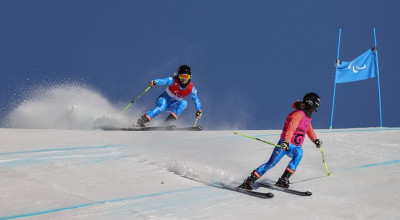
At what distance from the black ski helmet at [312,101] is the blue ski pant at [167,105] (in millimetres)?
4147

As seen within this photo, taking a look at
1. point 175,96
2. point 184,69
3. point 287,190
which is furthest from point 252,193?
point 175,96

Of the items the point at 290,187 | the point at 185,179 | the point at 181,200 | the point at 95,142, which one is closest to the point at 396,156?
the point at 290,187

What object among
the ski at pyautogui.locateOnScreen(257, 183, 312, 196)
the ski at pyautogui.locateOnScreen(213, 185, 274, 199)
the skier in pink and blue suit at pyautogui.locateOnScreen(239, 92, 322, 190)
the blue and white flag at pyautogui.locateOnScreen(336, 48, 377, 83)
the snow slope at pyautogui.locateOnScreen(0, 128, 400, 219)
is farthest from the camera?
the blue and white flag at pyautogui.locateOnScreen(336, 48, 377, 83)

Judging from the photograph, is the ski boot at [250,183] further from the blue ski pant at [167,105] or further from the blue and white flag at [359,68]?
the blue and white flag at [359,68]

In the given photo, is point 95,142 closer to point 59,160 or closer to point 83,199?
point 59,160

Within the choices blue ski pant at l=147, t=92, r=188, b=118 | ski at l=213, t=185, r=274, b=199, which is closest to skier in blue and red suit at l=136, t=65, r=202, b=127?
blue ski pant at l=147, t=92, r=188, b=118

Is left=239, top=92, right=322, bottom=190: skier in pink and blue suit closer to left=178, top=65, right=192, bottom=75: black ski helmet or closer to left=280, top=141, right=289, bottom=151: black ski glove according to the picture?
left=280, top=141, right=289, bottom=151: black ski glove

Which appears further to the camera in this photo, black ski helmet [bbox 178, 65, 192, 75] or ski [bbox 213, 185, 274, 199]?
black ski helmet [bbox 178, 65, 192, 75]

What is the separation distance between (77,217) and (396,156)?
475 cm

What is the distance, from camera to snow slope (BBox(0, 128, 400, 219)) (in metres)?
3.50

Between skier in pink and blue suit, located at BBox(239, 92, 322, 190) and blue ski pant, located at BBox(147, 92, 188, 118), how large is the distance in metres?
4.05

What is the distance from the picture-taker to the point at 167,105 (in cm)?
861

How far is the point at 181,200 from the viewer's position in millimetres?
3770

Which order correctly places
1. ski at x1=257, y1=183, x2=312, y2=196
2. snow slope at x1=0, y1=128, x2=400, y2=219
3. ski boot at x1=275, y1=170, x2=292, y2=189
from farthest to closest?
ski boot at x1=275, y1=170, x2=292, y2=189 < ski at x1=257, y1=183, x2=312, y2=196 < snow slope at x1=0, y1=128, x2=400, y2=219
